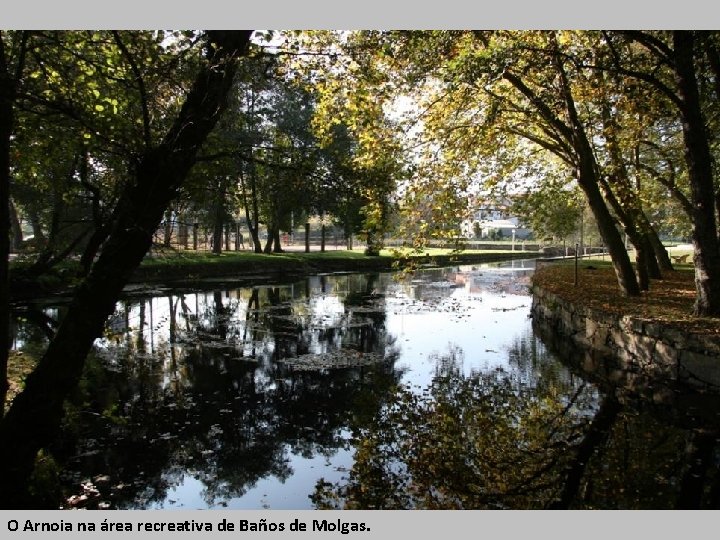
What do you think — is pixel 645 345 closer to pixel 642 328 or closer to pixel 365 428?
pixel 642 328

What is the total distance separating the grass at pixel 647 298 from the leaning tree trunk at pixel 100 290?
9.09 m

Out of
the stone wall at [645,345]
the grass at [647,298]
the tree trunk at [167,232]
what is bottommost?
the stone wall at [645,345]

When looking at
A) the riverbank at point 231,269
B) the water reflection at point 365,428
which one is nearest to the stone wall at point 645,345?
the water reflection at point 365,428

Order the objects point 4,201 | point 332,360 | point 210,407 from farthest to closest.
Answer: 1. point 332,360
2. point 210,407
3. point 4,201

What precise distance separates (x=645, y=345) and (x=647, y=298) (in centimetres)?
425

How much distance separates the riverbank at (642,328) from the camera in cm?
962

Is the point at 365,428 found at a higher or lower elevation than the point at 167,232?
lower

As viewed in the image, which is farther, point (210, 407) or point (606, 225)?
point (606, 225)

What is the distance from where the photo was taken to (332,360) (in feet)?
41.7

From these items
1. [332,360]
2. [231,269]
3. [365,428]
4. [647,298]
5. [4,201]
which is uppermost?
[4,201]

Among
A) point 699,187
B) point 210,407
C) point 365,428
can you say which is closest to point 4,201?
point 210,407

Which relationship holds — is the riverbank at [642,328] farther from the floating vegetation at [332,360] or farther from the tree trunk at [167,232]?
the tree trunk at [167,232]

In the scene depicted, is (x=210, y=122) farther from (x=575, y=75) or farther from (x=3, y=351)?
(x=575, y=75)

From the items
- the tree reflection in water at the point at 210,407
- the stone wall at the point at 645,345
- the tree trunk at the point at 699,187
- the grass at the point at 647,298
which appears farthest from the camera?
the tree trunk at the point at 699,187
